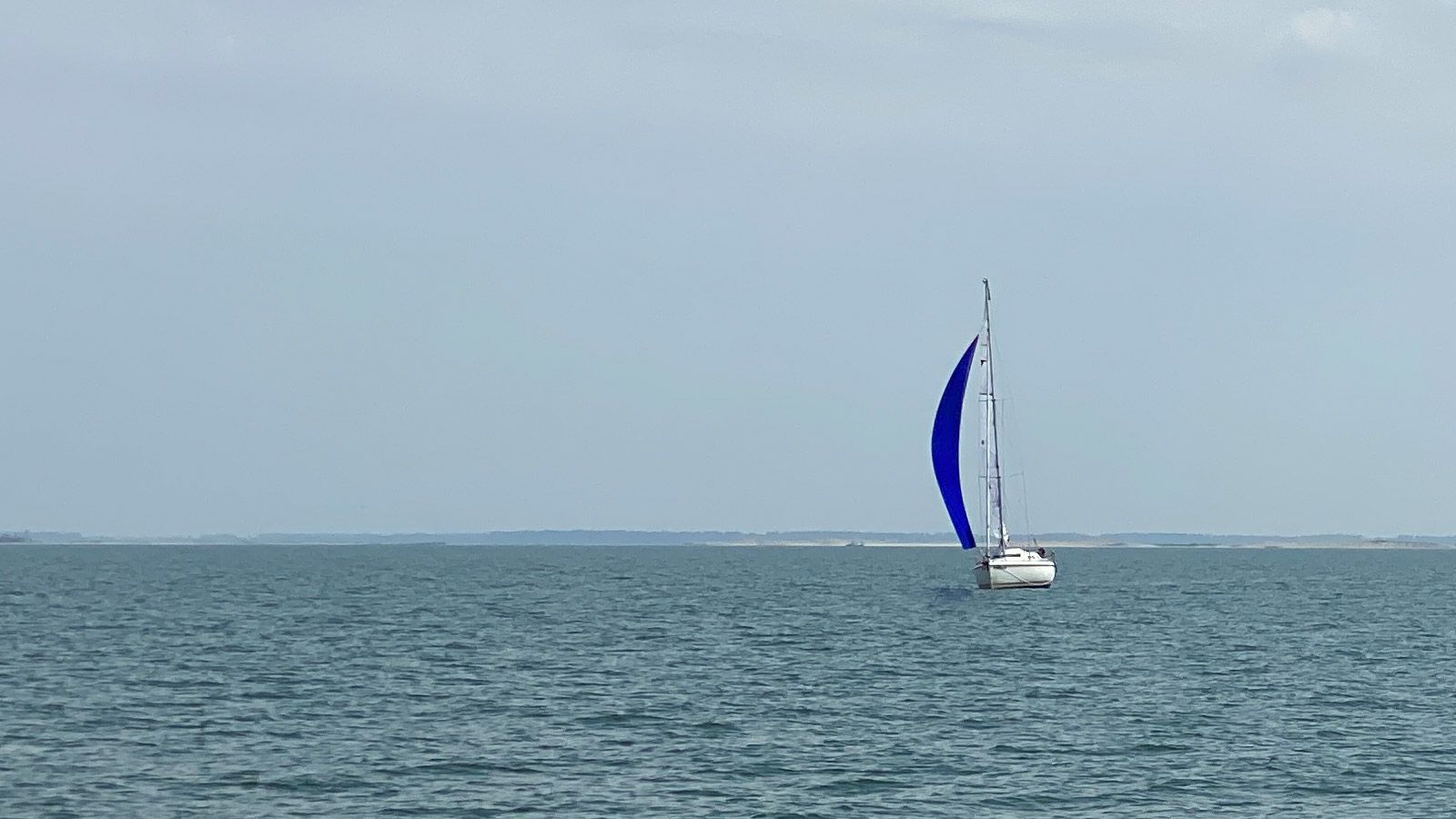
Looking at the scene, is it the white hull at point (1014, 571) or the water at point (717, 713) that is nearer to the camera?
the water at point (717, 713)

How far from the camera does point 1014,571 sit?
96125 mm

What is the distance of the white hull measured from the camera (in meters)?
95.8

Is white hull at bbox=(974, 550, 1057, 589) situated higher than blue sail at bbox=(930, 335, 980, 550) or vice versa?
blue sail at bbox=(930, 335, 980, 550)

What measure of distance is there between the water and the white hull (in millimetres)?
14017

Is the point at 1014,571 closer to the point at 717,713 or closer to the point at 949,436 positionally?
the point at 949,436

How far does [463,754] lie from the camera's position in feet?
111

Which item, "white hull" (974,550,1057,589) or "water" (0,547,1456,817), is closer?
"water" (0,547,1456,817)

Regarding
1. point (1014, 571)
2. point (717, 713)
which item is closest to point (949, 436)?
point (1014, 571)

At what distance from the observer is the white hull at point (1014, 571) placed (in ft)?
314

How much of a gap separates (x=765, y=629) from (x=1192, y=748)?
114 ft

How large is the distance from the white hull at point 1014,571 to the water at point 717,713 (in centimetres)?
1402

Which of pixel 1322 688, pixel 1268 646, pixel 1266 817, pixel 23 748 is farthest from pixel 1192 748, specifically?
pixel 1268 646

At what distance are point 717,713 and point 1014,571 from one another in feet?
191

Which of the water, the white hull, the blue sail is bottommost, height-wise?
the water
